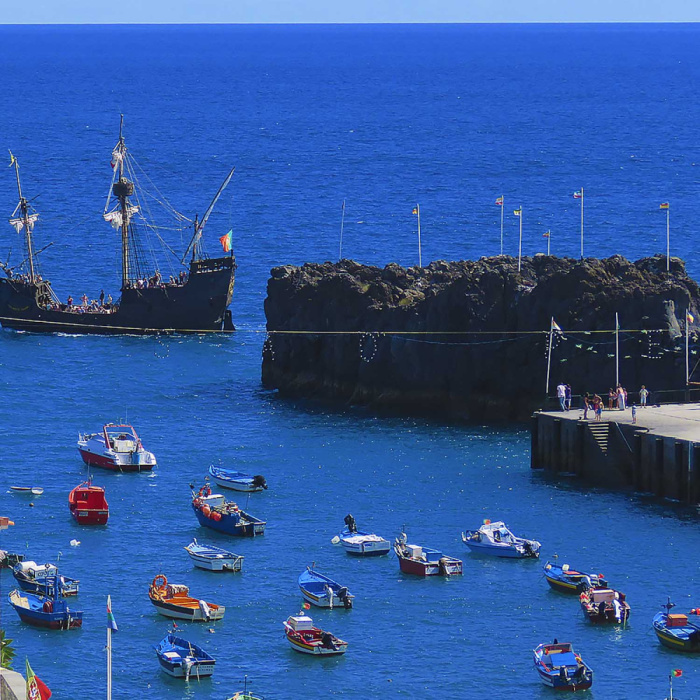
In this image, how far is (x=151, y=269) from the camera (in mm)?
183375

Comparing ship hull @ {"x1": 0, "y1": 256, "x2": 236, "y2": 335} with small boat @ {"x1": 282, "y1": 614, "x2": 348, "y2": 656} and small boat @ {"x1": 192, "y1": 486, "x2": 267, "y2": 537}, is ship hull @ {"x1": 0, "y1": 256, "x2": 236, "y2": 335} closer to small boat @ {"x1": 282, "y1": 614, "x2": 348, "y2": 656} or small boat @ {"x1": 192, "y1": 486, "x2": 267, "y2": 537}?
small boat @ {"x1": 192, "y1": 486, "x2": 267, "y2": 537}

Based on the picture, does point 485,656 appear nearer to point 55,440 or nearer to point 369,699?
point 369,699

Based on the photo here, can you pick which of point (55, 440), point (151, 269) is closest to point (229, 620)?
point (55, 440)

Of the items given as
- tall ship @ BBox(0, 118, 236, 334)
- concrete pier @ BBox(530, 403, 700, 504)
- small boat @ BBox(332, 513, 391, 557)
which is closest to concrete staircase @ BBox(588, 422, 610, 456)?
concrete pier @ BBox(530, 403, 700, 504)

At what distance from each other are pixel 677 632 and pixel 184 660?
20.8 m

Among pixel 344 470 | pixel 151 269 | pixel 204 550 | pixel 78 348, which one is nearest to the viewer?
pixel 204 550

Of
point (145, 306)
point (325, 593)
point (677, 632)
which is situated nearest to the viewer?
point (677, 632)

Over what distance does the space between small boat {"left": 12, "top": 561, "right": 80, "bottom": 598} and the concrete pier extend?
104 feet

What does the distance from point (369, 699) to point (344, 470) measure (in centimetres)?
3437

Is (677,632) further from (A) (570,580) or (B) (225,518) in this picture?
(B) (225,518)

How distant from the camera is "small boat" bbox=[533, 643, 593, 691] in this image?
76.3 m

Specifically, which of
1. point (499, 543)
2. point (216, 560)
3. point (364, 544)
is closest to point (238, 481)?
point (364, 544)

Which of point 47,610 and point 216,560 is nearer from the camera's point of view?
point 47,610

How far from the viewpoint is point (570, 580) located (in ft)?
287
